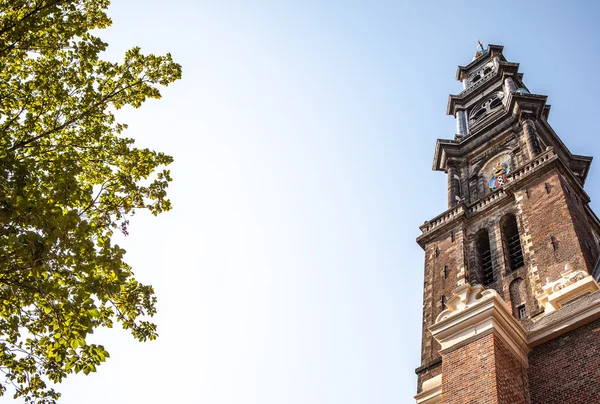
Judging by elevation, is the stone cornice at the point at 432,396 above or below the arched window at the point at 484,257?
below

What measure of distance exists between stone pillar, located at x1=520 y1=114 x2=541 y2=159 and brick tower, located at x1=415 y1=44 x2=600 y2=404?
0.07 m

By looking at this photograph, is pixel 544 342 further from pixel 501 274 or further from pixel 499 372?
pixel 501 274

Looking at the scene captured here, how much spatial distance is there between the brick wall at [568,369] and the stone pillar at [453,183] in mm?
20565

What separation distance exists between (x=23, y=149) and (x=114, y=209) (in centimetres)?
133

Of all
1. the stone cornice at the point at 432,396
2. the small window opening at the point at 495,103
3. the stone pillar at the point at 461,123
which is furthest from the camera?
the small window opening at the point at 495,103

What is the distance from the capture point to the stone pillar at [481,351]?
8.73 m

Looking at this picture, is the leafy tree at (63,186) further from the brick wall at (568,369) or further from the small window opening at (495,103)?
the small window opening at (495,103)

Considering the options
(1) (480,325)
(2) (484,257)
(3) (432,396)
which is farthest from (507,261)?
(1) (480,325)

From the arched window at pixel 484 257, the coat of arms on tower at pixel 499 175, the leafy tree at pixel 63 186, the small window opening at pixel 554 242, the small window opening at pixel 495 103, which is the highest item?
the small window opening at pixel 495 103

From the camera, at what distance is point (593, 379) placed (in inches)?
344

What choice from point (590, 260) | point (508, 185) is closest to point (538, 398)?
point (590, 260)

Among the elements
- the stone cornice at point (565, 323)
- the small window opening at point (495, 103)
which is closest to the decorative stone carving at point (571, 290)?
the stone cornice at point (565, 323)

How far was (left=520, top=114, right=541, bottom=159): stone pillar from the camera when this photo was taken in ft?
94.5

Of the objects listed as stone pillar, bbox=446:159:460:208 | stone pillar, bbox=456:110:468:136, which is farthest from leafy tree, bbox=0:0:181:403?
stone pillar, bbox=456:110:468:136
